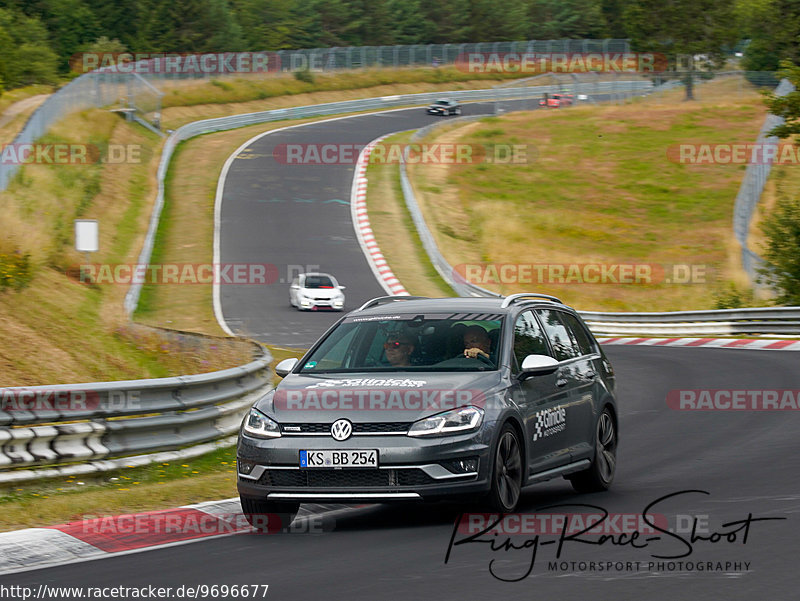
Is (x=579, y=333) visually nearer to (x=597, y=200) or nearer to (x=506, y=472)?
(x=506, y=472)

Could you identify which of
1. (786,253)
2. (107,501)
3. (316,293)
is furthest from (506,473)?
(786,253)

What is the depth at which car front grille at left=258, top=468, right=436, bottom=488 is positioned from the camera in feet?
26.4

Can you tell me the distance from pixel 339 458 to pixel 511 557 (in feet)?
5.01

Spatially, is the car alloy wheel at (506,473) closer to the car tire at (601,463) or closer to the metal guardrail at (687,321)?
the car tire at (601,463)

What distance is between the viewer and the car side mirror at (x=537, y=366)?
8828 millimetres

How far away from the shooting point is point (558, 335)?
10164 millimetres

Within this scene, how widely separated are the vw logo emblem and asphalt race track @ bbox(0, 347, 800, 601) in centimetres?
67

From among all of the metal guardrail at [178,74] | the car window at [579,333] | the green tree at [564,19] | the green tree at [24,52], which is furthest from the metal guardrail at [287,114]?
the green tree at [564,19]

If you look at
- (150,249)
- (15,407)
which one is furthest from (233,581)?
(150,249)

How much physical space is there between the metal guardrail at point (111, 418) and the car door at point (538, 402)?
349 cm

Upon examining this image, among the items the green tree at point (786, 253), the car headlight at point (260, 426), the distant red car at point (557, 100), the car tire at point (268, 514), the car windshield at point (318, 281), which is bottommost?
the car windshield at point (318, 281)

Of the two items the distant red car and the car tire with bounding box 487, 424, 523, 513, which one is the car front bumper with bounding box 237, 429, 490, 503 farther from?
the distant red car

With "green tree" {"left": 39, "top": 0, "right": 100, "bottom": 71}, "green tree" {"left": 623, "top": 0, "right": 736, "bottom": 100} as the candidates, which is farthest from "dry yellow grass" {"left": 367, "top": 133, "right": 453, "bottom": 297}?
"green tree" {"left": 39, "top": 0, "right": 100, "bottom": 71}

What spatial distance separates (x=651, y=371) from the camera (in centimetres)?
2225
